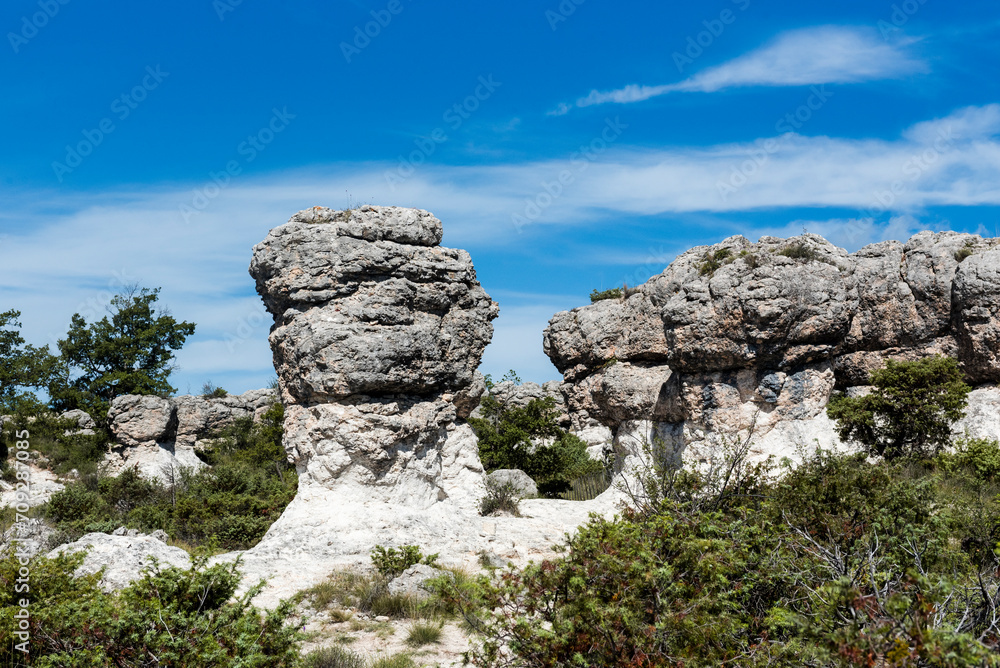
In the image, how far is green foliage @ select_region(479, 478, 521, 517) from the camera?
60.7 ft

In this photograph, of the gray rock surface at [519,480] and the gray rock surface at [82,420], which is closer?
the gray rock surface at [519,480]

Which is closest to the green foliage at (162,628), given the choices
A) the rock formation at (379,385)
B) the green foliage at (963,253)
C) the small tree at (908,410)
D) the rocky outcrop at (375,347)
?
the rock formation at (379,385)

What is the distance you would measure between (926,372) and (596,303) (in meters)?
9.94

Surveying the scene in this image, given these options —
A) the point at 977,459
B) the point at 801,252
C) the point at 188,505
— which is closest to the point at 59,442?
the point at 188,505

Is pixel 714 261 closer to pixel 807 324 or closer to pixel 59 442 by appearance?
pixel 807 324

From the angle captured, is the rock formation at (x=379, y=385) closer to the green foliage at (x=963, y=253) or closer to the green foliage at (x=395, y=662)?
the green foliage at (x=395, y=662)

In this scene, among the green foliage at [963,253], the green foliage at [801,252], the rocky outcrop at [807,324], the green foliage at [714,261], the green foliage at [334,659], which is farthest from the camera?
the green foliage at [714,261]

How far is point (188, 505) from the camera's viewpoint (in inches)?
730

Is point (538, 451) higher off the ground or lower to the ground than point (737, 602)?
higher

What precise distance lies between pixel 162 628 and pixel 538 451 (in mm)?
17151

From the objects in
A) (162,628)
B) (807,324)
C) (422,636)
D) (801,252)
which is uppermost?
(801,252)

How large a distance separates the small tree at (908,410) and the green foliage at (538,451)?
308 inches

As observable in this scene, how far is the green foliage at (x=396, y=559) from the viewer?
13.6 meters

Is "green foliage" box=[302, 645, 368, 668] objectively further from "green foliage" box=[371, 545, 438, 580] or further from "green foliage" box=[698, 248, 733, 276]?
"green foliage" box=[698, 248, 733, 276]
